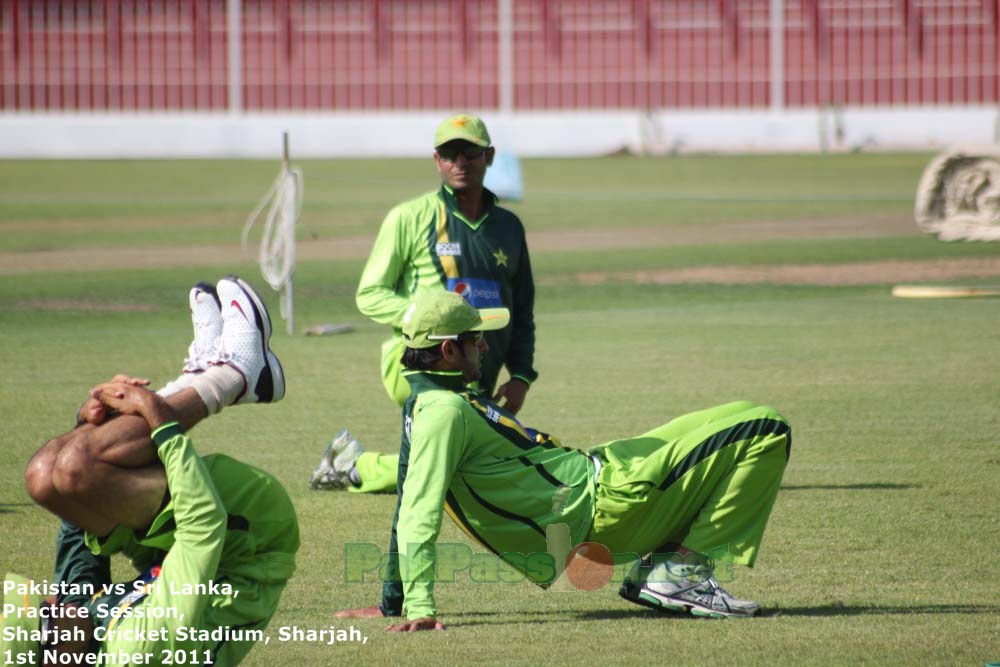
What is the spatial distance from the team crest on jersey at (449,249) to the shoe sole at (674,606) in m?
2.05

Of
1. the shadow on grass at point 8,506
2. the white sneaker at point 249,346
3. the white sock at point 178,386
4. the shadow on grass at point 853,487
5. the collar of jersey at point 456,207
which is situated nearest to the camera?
the white sock at point 178,386

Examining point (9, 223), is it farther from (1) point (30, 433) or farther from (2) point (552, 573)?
(2) point (552, 573)

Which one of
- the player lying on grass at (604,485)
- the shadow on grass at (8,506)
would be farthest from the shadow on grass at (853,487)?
the shadow on grass at (8,506)

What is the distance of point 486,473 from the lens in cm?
597

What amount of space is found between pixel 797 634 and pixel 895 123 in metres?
42.9

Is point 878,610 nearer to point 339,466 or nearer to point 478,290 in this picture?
point 478,290

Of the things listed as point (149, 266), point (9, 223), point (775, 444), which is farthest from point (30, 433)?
point (9, 223)

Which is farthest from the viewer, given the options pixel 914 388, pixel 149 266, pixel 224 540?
pixel 149 266

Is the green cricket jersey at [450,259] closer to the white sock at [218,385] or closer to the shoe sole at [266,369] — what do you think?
the shoe sole at [266,369]

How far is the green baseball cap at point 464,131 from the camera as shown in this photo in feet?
24.5

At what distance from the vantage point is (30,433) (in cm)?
1015

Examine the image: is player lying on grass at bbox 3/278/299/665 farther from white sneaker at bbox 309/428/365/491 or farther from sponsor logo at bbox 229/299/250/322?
white sneaker at bbox 309/428/365/491

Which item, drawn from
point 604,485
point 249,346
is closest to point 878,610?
point 604,485

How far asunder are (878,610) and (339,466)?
3.50 m
